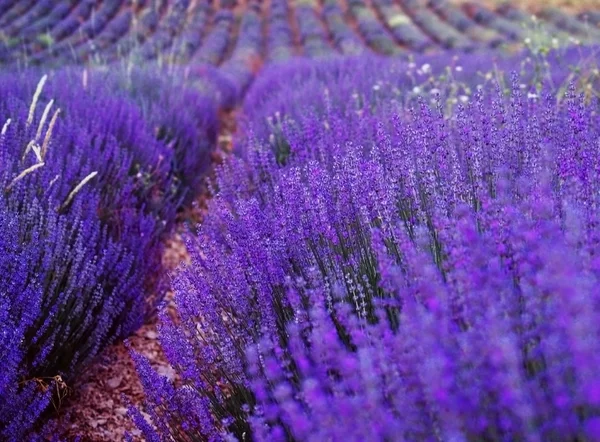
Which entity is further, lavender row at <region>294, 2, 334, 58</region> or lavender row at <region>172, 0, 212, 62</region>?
lavender row at <region>172, 0, 212, 62</region>

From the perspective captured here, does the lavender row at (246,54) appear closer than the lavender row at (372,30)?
Yes

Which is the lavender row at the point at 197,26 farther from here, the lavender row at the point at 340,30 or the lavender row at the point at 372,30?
the lavender row at the point at 372,30

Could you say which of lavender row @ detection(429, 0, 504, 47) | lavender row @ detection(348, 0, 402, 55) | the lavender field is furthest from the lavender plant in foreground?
lavender row @ detection(429, 0, 504, 47)

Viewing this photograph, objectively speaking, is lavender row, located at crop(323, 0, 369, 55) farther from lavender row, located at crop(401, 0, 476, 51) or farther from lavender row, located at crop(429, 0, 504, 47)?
lavender row, located at crop(429, 0, 504, 47)

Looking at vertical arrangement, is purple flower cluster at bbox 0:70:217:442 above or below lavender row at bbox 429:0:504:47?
above


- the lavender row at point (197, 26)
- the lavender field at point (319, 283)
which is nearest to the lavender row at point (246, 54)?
the lavender row at point (197, 26)

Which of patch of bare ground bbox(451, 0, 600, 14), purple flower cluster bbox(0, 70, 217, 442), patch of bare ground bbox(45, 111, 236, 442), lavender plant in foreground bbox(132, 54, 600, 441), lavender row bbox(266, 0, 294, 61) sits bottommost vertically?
lavender row bbox(266, 0, 294, 61)

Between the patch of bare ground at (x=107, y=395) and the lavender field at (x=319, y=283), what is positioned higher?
the lavender field at (x=319, y=283)

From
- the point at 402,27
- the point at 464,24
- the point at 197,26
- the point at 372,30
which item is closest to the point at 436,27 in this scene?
the point at 402,27
